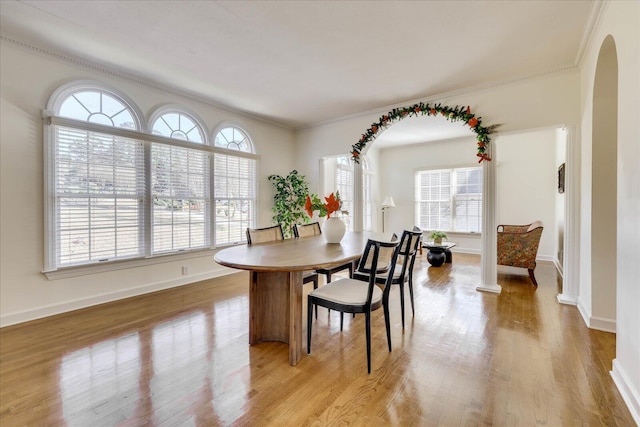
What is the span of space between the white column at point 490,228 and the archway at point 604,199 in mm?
1079

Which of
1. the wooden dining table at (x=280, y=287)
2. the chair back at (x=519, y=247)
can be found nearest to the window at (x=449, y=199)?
the chair back at (x=519, y=247)

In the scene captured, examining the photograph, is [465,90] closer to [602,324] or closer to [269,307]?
[602,324]

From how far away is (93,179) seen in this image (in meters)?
3.40

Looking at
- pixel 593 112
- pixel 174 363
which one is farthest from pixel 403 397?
pixel 593 112

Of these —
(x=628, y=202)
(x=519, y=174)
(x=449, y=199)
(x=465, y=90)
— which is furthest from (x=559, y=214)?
(x=628, y=202)

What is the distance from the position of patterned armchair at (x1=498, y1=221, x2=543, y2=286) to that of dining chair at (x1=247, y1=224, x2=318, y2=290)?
3136 mm

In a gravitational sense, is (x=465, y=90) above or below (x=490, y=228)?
above

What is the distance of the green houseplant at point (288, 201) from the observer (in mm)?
5555

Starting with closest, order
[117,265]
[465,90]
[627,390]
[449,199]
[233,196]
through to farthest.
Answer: [627,390], [117,265], [465,90], [233,196], [449,199]

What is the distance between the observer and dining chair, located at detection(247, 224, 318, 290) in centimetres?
285

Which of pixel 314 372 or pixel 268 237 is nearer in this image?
pixel 314 372

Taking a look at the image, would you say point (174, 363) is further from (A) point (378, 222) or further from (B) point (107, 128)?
(A) point (378, 222)

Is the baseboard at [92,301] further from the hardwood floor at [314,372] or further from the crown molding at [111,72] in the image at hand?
the crown molding at [111,72]

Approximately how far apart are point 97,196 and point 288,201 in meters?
3.00
